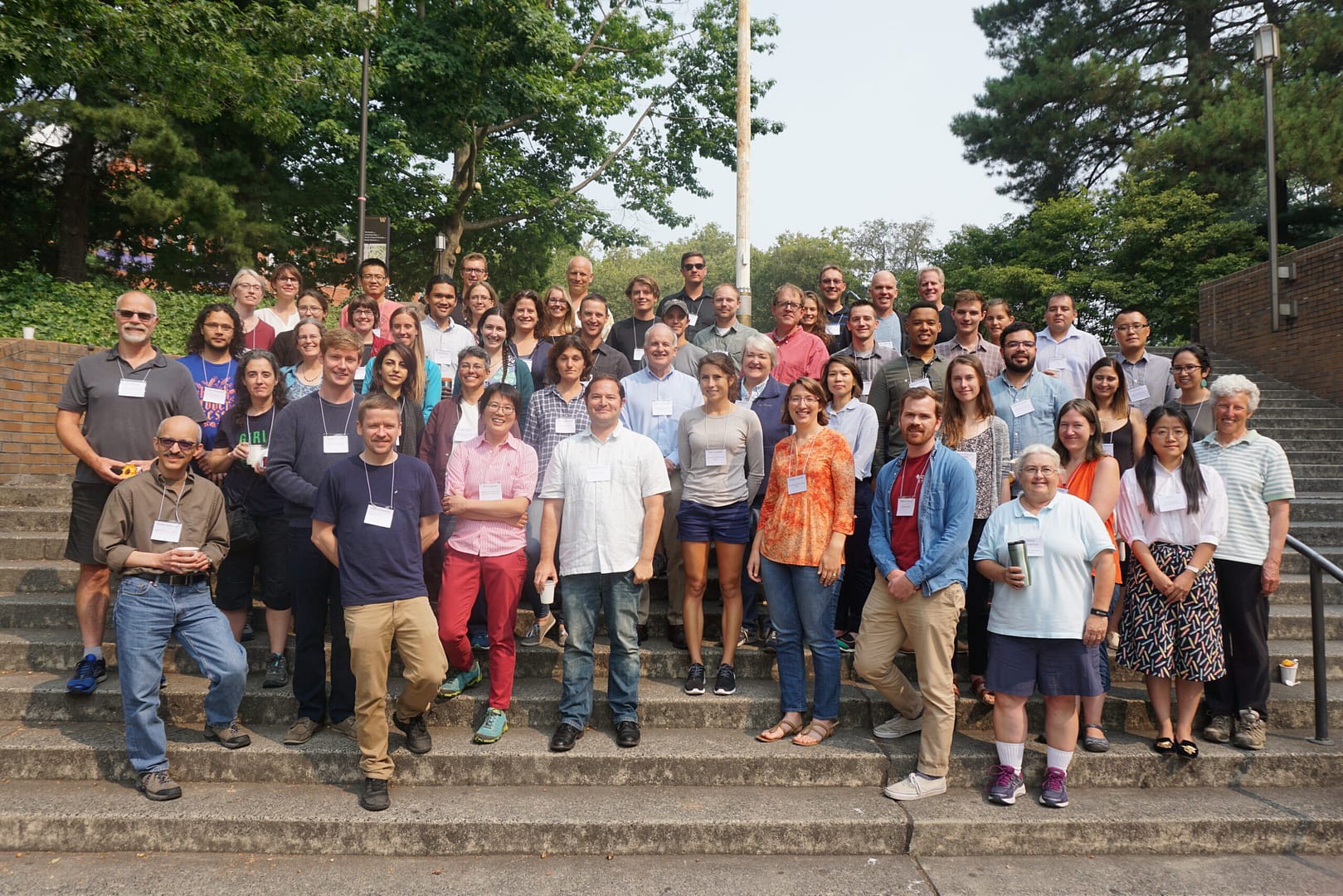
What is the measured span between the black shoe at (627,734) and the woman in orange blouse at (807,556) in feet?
2.23

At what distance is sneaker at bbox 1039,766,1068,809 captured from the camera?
12.6 ft

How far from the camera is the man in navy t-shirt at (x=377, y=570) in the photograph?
378cm

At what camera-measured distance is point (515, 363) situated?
214 inches

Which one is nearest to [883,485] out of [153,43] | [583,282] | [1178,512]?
[1178,512]

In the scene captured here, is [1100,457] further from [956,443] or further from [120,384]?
[120,384]

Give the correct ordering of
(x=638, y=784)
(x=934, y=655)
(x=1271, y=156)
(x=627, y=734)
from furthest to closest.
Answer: (x=1271, y=156) < (x=627, y=734) < (x=638, y=784) < (x=934, y=655)

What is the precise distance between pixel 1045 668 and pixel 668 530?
89.0 inches

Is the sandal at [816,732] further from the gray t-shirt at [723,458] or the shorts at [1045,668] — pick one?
the gray t-shirt at [723,458]

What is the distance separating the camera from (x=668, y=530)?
505 centimetres

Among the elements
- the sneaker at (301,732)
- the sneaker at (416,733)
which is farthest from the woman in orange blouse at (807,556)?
the sneaker at (301,732)

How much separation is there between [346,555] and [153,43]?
A: 22.8ft

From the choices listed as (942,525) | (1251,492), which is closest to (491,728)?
(942,525)

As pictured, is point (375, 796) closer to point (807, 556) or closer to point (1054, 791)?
point (807, 556)

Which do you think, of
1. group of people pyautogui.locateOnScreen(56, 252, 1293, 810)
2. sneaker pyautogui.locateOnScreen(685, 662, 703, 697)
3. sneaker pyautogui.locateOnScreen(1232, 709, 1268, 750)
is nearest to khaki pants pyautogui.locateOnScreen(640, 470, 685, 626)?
group of people pyautogui.locateOnScreen(56, 252, 1293, 810)
